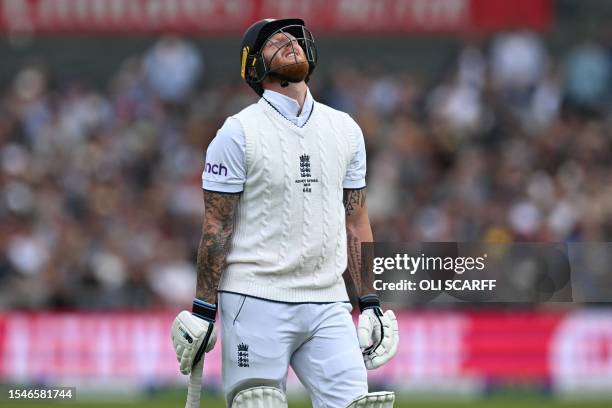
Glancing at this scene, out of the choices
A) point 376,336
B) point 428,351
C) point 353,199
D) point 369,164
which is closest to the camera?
point 376,336

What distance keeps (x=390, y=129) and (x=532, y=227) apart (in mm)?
2322

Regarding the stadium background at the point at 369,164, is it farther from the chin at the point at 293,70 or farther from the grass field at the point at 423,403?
the chin at the point at 293,70

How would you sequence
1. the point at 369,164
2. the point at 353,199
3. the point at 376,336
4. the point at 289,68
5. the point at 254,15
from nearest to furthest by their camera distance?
1. the point at 289,68
2. the point at 376,336
3. the point at 353,199
4. the point at 254,15
5. the point at 369,164

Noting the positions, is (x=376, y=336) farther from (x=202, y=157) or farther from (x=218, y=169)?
(x=202, y=157)

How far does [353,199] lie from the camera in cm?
641

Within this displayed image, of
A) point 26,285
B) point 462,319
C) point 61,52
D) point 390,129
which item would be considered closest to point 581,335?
point 462,319

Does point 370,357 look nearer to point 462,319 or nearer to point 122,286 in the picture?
point 462,319

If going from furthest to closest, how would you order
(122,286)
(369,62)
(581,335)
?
(369,62)
(122,286)
(581,335)

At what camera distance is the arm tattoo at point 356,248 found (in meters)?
6.41

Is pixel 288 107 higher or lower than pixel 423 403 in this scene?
higher

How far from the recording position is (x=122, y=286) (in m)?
14.1

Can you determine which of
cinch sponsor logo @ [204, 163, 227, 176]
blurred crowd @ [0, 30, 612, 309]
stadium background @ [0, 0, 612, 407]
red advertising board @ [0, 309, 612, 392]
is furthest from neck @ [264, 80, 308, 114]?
blurred crowd @ [0, 30, 612, 309]

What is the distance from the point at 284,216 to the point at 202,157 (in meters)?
9.88

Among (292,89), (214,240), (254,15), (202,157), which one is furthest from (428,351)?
(214,240)
